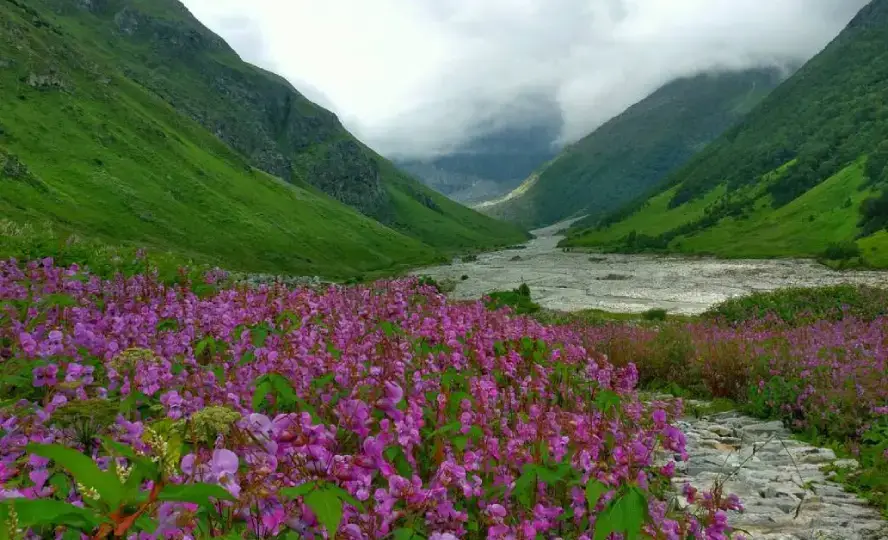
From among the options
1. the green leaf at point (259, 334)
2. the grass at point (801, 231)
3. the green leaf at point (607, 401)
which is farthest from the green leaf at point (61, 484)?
the grass at point (801, 231)

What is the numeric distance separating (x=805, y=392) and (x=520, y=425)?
9526 mm

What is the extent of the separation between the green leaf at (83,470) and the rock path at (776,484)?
18.1 feet

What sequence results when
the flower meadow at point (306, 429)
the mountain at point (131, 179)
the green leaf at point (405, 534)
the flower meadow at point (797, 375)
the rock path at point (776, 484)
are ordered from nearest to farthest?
the flower meadow at point (306, 429) < the green leaf at point (405, 534) < the rock path at point (776, 484) < the flower meadow at point (797, 375) < the mountain at point (131, 179)

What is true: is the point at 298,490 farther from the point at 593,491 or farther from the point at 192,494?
the point at 593,491

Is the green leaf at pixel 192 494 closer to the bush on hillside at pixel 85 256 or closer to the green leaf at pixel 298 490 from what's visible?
the green leaf at pixel 298 490

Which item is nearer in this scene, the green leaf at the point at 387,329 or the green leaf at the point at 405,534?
the green leaf at the point at 405,534

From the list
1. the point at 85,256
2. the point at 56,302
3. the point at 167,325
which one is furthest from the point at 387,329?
the point at 85,256

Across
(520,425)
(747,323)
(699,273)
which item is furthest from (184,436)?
(699,273)

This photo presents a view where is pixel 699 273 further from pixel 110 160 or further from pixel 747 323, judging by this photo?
pixel 110 160

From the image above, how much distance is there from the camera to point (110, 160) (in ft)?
277

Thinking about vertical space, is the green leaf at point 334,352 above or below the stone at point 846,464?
above

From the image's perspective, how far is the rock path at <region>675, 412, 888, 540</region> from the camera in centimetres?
661

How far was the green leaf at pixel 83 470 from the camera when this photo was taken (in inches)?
57.2

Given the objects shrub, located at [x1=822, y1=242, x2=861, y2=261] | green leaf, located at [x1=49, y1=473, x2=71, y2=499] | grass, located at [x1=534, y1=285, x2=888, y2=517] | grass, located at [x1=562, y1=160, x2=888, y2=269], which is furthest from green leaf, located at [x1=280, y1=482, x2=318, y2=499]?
shrub, located at [x1=822, y1=242, x2=861, y2=261]
